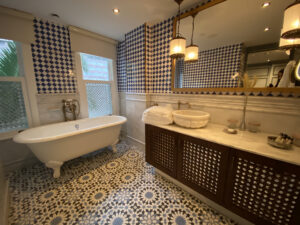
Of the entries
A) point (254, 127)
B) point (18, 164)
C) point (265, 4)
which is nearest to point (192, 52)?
point (265, 4)

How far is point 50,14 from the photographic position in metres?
1.78

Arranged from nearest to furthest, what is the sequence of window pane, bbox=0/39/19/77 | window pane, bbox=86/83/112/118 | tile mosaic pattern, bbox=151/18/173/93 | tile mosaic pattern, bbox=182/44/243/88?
tile mosaic pattern, bbox=182/44/243/88, window pane, bbox=0/39/19/77, tile mosaic pattern, bbox=151/18/173/93, window pane, bbox=86/83/112/118

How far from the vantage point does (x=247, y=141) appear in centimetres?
104

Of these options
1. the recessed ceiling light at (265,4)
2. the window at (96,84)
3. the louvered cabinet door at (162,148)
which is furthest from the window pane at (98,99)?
the recessed ceiling light at (265,4)

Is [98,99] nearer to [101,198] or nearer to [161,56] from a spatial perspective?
[161,56]

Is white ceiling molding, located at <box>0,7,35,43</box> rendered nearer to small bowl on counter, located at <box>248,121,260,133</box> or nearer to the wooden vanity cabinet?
the wooden vanity cabinet

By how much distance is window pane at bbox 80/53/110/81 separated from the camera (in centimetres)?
250

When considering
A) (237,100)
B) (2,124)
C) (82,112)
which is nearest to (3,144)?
(2,124)

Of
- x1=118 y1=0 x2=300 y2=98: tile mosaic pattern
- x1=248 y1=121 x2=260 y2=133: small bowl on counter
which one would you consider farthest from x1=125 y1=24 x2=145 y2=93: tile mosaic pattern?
x1=248 y1=121 x2=260 y2=133: small bowl on counter

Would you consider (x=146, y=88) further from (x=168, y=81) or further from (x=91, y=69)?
(x=91, y=69)

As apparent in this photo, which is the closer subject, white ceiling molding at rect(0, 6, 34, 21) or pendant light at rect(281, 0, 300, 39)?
pendant light at rect(281, 0, 300, 39)

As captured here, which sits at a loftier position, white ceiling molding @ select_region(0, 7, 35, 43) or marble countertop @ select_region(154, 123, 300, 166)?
white ceiling molding @ select_region(0, 7, 35, 43)

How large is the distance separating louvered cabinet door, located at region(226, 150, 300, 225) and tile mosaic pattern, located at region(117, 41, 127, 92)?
2434mm

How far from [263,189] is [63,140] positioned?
214 cm
